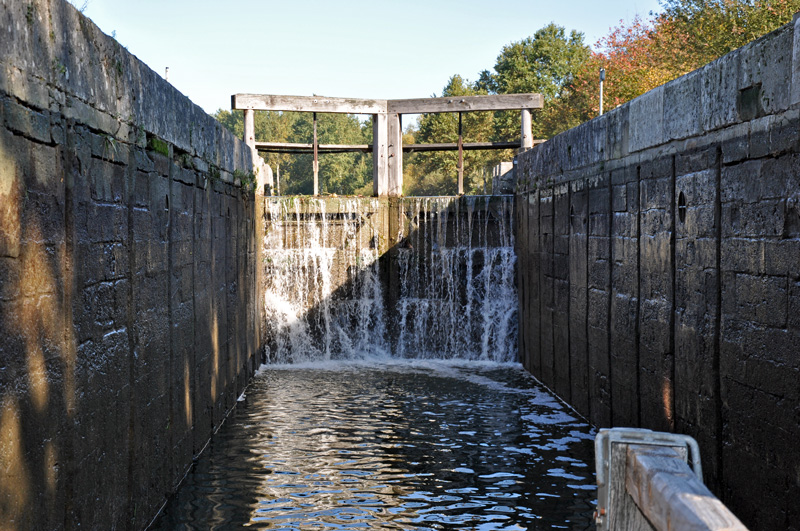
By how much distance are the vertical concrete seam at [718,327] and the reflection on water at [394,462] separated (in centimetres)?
109

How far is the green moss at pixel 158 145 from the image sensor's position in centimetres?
611

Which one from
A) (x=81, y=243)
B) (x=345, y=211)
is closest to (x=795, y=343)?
(x=81, y=243)

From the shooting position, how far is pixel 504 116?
38.9 m

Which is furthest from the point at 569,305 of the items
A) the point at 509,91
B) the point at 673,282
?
the point at 509,91

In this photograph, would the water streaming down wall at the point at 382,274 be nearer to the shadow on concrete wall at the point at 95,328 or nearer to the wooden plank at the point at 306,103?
the wooden plank at the point at 306,103

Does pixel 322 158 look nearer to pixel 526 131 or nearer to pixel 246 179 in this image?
pixel 526 131

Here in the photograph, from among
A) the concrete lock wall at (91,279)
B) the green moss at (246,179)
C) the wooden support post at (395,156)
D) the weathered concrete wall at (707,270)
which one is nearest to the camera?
the concrete lock wall at (91,279)

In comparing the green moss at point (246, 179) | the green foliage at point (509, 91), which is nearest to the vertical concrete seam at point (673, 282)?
the green moss at point (246, 179)

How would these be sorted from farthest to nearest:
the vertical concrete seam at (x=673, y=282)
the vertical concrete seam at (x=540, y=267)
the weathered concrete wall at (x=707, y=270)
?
the vertical concrete seam at (x=540, y=267) → the vertical concrete seam at (x=673, y=282) → the weathered concrete wall at (x=707, y=270)

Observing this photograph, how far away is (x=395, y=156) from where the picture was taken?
14.7 metres

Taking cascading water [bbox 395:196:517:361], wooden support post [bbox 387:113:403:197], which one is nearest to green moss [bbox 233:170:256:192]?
wooden support post [bbox 387:113:403:197]

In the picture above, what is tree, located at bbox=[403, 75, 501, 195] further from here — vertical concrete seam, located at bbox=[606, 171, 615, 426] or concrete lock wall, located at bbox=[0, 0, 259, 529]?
concrete lock wall, located at bbox=[0, 0, 259, 529]

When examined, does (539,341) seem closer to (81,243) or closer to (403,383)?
(403,383)

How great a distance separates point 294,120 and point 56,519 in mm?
64148
